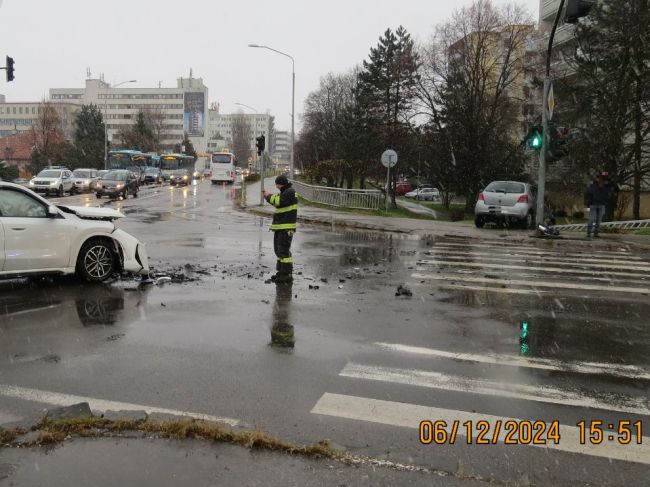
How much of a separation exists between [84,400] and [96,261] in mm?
4965

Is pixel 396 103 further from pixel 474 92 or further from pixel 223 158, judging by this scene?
pixel 223 158

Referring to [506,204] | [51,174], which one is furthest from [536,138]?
[51,174]

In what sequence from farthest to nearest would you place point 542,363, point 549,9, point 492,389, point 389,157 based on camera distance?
point 549,9 < point 389,157 < point 542,363 < point 492,389

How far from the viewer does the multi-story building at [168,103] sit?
14312cm

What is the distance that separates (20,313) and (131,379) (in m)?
3.05

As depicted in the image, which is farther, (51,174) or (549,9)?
(549,9)

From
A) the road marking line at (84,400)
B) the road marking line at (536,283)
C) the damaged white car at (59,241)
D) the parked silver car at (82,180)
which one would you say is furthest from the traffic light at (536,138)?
the parked silver car at (82,180)

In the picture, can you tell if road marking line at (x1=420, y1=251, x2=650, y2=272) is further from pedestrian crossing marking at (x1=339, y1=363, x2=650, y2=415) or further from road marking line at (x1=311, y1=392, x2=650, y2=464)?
road marking line at (x1=311, y1=392, x2=650, y2=464)

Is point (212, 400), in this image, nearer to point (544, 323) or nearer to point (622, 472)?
point (622, 472)

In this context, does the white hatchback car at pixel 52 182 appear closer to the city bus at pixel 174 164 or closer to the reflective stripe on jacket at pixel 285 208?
the city bus at pixel 174 164

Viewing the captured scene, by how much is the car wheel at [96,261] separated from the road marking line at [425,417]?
5658 mm

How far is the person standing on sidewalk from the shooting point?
17.7 meters

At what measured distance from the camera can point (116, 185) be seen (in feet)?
113

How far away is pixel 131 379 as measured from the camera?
4.96 metres
